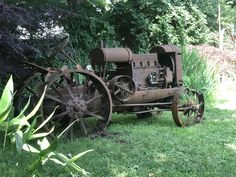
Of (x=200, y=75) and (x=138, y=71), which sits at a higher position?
(x=138, y=71)

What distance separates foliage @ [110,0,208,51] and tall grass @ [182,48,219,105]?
5.84 feet

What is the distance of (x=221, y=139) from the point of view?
581 centimetres

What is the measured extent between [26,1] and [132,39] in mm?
5887

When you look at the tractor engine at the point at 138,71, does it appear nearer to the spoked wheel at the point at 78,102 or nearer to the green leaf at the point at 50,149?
the spoked wheel at the point at 78,102

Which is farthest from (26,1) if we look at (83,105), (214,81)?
(214,81)

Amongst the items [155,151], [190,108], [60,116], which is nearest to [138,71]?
[190,108]

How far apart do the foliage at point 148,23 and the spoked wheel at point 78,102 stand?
19.3ft

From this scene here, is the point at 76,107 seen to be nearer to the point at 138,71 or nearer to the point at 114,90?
the point at 114,90

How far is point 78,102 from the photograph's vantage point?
5891 millimetres

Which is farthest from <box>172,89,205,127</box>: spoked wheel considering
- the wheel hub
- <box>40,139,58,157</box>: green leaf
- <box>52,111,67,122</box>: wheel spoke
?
<box>40,139,58,157</box>: green leaf

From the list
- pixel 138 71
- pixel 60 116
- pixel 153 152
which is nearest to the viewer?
pixel 153 152

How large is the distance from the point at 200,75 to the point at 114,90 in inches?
163

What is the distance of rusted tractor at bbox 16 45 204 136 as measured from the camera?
5871 millimetres

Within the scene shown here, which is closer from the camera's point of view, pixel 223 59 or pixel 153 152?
pixel 153 152
